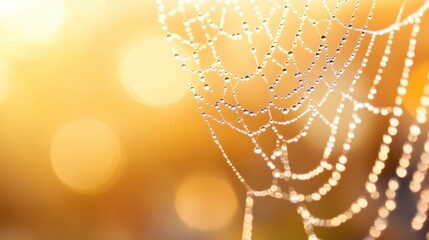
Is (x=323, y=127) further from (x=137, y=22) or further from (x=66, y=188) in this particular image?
(x=66, y=188)

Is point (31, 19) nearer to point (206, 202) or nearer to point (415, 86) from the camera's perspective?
point (206, 202)

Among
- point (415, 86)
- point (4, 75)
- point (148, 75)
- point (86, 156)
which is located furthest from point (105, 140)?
point (415, 86)

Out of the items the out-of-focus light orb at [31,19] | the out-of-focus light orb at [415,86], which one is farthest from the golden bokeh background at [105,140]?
the out-of-focus light orb at [415,86]

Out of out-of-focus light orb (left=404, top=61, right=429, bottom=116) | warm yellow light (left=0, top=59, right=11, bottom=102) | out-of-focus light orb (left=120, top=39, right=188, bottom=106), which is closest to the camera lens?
out-of-focus light orb (left=404, top=61, right=429, bottom=116)

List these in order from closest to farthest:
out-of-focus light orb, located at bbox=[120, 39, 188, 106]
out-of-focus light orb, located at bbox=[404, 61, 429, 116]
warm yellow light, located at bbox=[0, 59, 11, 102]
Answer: out-of-focus light orb, located at bbox=[404, 61, 429, 116] → out-of-focus light orb, located at bbox=[120, 39, 188, 106] → warm yellow light, located at bbox=[0, 59, 11, 102]

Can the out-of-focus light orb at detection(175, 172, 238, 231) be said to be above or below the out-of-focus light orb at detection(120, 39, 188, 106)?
below

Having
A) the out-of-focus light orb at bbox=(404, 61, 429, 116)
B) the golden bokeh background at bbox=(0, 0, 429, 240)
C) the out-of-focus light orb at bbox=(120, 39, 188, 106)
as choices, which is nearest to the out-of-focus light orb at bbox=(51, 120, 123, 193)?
the golden bokeh background at bbox=(0, 0, 429, 240)

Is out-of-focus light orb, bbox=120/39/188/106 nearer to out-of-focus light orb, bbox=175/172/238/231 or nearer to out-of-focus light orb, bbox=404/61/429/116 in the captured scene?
out-of-focus light orb, bbox=175/172/238/231
